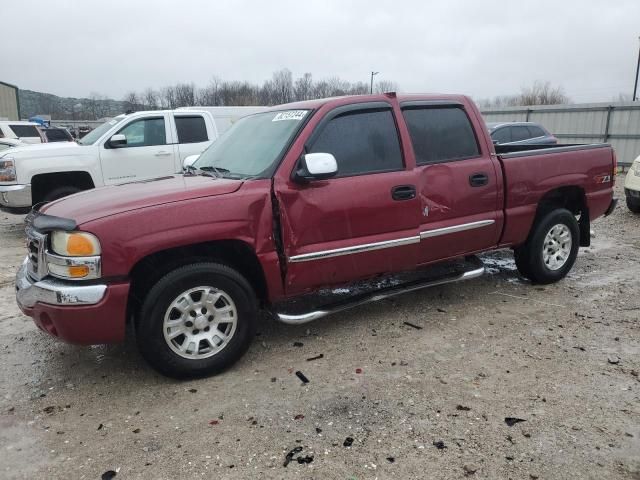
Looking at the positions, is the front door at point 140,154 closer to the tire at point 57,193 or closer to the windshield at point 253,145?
the tire at point 57,193

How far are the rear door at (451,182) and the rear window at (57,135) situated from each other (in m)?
20.1

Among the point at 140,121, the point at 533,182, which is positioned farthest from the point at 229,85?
the point at 533,182

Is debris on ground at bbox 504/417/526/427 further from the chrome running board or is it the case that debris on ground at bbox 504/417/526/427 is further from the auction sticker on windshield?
the auction sticker on windshield

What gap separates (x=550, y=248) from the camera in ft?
17.4

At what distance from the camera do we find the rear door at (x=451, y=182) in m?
4.29

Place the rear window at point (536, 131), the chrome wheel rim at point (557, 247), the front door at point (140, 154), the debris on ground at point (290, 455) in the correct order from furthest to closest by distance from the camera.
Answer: the rear window at point (536, 131)
the front door at point (140, 154)
the chrome wheel rim at point (557, 247)
the debris on ground at point (290, 455)

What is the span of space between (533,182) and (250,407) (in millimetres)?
3393

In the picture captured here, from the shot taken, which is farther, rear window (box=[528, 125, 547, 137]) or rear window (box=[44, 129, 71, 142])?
rear window (box=[44, 129, 71, 142])

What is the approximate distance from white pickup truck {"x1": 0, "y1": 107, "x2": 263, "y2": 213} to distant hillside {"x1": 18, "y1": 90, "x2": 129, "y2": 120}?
8100 cm

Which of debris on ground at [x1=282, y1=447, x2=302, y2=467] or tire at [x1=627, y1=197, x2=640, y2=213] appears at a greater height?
tire at [x1=627, y1=197, x2=640, y2=213]

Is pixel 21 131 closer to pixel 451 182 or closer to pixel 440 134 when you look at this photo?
pixel 440 134

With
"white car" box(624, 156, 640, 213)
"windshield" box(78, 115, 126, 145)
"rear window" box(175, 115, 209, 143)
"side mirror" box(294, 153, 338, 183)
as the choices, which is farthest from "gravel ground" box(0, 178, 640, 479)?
"white car" box(624, 156, 640, 213)

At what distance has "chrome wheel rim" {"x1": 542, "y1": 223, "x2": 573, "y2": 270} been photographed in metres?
5.26

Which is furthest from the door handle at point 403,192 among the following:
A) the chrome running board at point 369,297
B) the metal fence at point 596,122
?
the metal fence at point 596,122
